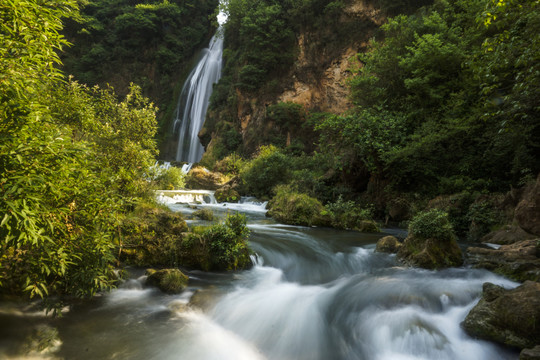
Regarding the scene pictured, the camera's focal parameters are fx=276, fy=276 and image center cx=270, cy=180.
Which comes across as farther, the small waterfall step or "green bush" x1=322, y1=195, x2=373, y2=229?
the small waterfall step

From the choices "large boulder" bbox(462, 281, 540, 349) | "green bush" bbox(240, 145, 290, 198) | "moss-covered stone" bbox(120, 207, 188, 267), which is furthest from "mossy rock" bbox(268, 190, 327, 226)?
"large boulder" bbox(462, 281, 540, 349)

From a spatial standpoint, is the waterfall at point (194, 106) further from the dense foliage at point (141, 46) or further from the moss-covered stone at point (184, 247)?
the moss-covered stone at point (184, 247)

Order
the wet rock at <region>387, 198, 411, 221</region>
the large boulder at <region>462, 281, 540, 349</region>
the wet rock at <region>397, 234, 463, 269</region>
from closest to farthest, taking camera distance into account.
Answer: the large boulder at <region>462, 281, 540, 349</region> → the wet rock at <region>397, 234, 463, 269</region> → the wet rock at <region>387, 198, 411, 221</region>

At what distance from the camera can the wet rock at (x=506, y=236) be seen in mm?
8156

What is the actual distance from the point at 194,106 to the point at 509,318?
139ft

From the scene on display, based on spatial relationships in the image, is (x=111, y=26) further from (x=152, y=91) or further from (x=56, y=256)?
(x=56, y=256)

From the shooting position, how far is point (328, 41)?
27656mm

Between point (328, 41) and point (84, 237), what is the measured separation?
2924 cm

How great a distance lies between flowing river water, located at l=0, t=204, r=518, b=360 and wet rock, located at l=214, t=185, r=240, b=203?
13.1 metres

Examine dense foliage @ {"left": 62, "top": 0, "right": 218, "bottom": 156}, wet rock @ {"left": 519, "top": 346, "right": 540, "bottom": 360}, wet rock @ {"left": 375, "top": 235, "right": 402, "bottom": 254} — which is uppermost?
dense foliage @ {"left": 62, "top": 0, "right": 218, "bottom": 156}

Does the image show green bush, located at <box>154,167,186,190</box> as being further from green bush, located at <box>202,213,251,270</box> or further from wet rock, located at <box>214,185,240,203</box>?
green bush, located at <box>202,213,251,270</box>

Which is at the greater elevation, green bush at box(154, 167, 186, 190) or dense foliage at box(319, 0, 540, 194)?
dense foliage at box(319, 0, 540, 194)

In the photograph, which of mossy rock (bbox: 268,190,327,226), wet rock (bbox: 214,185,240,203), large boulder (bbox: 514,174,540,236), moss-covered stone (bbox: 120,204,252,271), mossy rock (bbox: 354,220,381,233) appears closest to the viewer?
large boulder (bbox: 514,174,540,236)

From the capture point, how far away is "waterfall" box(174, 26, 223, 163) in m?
40.1
